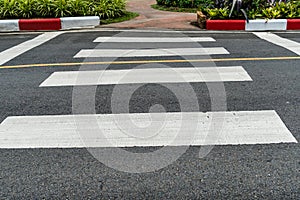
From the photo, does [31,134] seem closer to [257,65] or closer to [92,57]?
[92,57]

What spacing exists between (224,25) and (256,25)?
811 millimetres

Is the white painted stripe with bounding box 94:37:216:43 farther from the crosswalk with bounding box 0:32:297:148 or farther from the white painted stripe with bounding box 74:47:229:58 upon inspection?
the crosswalk with bounding box 0:32:297:148

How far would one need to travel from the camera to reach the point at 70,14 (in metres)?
10.5

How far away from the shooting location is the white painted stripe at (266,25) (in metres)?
9.36

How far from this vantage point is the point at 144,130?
3666 mm

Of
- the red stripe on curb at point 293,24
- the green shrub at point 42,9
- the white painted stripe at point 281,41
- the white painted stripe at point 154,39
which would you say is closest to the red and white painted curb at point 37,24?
the green shrub at point 42,9

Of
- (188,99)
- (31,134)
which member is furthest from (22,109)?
(188,99)

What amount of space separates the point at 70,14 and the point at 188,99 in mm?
7122

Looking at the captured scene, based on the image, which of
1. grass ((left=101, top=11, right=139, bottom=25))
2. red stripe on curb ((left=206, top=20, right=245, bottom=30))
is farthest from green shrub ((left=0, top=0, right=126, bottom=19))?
red stripe on curb ((left=206, top=20, right=245, bottom=30))

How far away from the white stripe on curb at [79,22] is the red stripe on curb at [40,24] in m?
0.16

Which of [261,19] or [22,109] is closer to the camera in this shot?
[22,109]

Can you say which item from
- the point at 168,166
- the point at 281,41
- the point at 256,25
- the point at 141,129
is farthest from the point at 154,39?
the point at 168,166

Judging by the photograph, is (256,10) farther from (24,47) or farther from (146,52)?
(24,47)

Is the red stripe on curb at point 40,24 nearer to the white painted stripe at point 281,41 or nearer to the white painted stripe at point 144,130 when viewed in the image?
the white painted stripe at point 281,41
